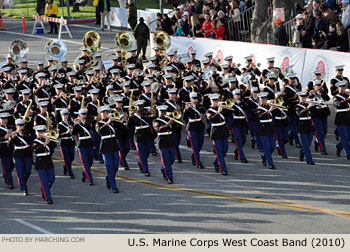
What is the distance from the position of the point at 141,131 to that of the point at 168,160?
1054 mm

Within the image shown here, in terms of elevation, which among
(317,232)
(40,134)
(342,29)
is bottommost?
(317,232)

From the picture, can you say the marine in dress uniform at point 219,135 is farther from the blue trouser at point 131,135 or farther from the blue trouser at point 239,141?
the blue trouser at point 131,135

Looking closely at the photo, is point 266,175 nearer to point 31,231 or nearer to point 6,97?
point 31,231

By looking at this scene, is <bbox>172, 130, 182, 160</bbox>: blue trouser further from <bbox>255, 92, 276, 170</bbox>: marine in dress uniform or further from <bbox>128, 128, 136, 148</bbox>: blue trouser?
<bbox>255, 92, 276, 170</bbox>: marine in dress uniform

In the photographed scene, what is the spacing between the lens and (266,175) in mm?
A: 17266

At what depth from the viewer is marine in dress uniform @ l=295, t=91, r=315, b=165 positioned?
17922mm

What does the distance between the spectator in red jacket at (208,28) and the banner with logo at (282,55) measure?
1.82ft

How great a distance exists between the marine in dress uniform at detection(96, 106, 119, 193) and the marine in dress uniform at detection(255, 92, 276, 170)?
11.9 ft

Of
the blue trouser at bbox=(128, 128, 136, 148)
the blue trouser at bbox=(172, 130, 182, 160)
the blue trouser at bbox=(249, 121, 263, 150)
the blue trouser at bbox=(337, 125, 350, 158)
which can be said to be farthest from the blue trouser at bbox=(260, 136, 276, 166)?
the blue trouser at bbox=(128, 128, 136, 148)

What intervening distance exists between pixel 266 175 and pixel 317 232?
12.8 feet

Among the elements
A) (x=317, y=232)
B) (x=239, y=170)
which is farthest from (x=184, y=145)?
(x=317, y=232)

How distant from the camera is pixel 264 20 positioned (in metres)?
28.7

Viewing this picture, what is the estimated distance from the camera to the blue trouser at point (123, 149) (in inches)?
714

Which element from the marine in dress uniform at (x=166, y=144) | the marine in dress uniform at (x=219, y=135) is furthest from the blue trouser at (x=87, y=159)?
the marine in dress uniform at (x=219, y=135)
